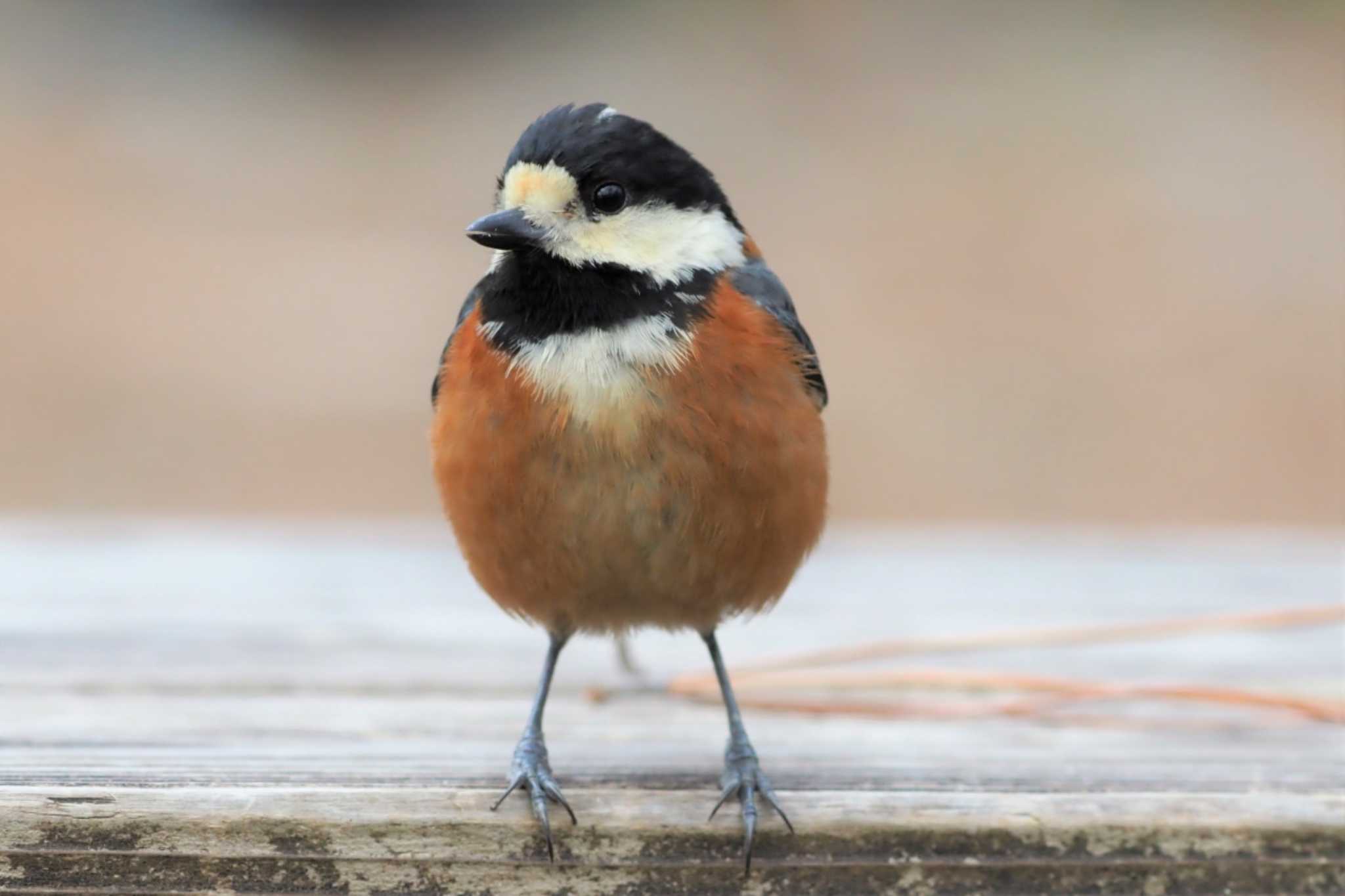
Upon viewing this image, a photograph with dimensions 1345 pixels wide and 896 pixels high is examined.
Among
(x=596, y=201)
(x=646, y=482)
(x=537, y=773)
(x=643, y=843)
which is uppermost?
(x=596, y=201)

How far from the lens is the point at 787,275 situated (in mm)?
11180

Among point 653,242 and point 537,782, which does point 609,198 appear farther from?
point 537,782

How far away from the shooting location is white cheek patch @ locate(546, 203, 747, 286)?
2.71 m

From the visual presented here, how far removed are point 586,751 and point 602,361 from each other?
69 centimetres

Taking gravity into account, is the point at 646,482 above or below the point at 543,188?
below

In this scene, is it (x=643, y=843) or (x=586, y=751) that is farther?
(x=586, y=751)

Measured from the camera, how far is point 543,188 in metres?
2.71

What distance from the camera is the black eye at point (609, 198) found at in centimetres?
274

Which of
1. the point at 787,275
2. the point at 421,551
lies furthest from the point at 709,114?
the point at 421,551

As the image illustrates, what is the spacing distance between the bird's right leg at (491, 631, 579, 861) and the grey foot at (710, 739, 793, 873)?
9.6 inches

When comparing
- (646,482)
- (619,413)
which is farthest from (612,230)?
(646,482)

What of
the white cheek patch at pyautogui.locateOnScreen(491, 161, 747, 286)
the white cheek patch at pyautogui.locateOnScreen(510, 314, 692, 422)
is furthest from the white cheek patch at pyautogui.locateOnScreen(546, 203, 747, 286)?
the white cheek patch at pyautogui.locateOnScreen(510, 314, 692, 422)

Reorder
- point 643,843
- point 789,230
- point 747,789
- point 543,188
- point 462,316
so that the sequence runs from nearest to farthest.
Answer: point 643,843, point 747,789, point 543,188, point 462,316, point 789,230

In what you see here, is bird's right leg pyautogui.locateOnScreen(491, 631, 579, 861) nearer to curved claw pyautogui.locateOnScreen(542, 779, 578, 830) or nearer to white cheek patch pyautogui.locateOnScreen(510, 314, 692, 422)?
curved claw pyautogui.locateOnScreen(542, 779, 578, 830)
